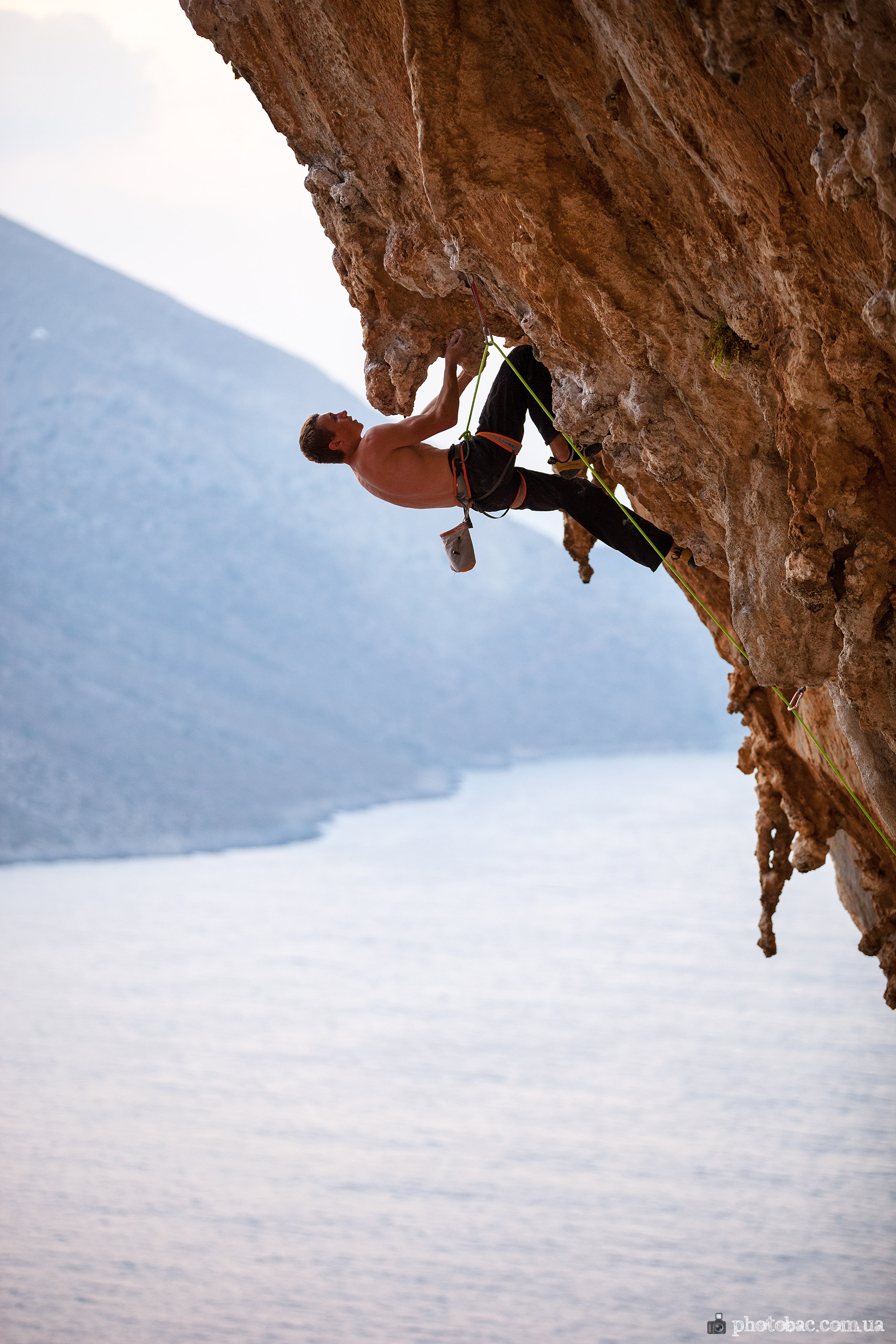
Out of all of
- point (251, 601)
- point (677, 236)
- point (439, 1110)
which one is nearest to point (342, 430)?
point (677, 236)

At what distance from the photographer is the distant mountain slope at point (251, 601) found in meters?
32.1

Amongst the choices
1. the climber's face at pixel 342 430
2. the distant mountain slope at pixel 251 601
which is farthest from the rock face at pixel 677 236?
the distant mountain slope at pixel 251 601

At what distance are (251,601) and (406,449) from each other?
110 feet

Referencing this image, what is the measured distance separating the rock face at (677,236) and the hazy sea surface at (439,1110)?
753 centimetres

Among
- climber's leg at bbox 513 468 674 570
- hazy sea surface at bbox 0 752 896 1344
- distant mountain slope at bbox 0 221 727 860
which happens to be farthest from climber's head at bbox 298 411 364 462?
distant mountain slope at bbox 0 221 727 860

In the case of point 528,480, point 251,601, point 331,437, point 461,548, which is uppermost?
point 251,601

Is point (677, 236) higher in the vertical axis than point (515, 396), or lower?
lower

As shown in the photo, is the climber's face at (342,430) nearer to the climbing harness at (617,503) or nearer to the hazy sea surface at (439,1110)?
the climbing harness at (617,503)

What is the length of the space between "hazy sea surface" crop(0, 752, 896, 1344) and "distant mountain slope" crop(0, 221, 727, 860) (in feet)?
30.2

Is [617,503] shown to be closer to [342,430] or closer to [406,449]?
[406,449]

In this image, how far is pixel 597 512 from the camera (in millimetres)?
4254

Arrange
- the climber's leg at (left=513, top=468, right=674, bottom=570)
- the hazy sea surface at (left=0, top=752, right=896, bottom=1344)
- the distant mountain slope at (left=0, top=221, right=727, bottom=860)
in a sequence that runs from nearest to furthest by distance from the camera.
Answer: the climber's leg at (left=513, top=468, right=674, bottom=570) < the hazy sea surface at (left=0, top=752, right=896, bottom=1344) < the distant mountain slope at (left=0, top=221, right=727, bottom=860)

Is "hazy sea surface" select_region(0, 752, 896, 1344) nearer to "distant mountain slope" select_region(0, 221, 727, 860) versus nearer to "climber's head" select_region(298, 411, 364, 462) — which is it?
"climber's head" select_region(298, 411, 364, 462)

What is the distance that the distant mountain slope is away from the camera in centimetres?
3206
